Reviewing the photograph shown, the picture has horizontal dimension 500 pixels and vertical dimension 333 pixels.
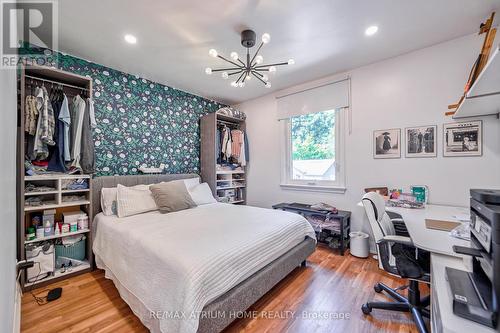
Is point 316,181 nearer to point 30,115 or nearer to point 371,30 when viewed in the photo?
point 371,30

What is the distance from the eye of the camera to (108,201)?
2510 mm

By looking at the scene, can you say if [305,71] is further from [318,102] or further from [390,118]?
[390,118]

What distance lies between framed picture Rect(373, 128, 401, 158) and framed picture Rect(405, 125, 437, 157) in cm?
11

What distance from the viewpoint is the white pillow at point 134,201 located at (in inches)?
96.3

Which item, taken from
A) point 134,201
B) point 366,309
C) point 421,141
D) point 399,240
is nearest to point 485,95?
point 421,141

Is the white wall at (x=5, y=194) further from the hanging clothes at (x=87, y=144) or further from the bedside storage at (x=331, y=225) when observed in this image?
the bedside storage at (x=331, y=225)

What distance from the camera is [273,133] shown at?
3990 millimetres

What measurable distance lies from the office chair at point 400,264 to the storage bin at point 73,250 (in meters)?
3.09

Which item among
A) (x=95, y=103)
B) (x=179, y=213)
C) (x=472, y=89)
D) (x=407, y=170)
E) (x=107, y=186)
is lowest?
(x=179, y=213)

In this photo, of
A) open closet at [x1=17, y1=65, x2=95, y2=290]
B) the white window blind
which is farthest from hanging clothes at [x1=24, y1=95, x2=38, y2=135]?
the white window blind

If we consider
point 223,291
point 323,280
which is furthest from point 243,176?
point 223,291

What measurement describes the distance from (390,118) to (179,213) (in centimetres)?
311

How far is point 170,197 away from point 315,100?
2761 millimetres

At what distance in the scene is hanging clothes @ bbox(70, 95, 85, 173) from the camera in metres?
2.33
